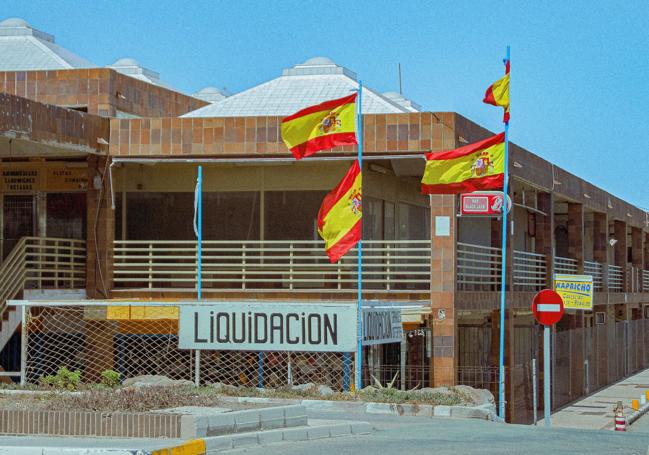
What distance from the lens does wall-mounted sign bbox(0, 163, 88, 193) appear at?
2627cm

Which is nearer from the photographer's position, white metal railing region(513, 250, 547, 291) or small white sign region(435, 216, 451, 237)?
small white sign region(435, 216, 451, 237)

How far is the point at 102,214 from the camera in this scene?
25.4 m

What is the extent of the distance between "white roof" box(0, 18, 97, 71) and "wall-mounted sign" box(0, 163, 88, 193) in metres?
4.63

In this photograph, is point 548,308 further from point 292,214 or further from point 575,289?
point 575,289

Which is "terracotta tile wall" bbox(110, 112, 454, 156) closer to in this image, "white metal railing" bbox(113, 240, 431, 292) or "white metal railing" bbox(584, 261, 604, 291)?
"white metal railing" bbox(113, 240, 431, 292)

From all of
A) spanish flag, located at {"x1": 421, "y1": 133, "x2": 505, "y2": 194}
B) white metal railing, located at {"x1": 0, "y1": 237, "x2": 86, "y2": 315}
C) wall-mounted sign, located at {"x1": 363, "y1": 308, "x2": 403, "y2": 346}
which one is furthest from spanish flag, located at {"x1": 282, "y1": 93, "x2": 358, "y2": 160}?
white metal railing, located at {"x1": 0, "y1": 237, "x2": 86, "y2": 315}

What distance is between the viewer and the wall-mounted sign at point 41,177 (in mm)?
26266

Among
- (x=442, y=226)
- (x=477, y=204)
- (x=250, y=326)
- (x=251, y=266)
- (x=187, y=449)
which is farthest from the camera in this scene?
(x=251, y=266)

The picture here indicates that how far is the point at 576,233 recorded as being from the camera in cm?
3797

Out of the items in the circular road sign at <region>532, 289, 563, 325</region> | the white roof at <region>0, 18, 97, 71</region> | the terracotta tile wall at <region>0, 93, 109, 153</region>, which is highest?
the white roof at <region>0, 18, 97, 71</region>

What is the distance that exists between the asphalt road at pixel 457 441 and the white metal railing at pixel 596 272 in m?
23.8

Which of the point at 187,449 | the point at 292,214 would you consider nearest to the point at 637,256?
the point at 292,214

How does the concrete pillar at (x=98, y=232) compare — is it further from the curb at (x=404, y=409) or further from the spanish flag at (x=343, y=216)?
the curb at (x=404, y=409)

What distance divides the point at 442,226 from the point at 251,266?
14.0 ft
